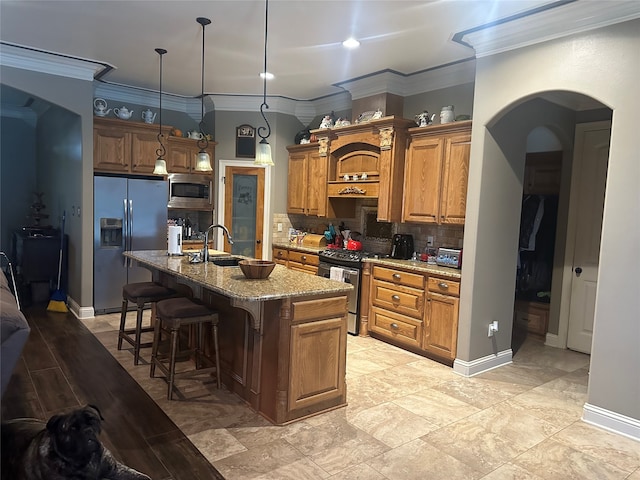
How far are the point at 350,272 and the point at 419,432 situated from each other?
7.48ft

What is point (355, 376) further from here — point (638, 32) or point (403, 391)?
point (638, 32)

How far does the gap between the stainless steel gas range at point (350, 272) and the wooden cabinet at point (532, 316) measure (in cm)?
192

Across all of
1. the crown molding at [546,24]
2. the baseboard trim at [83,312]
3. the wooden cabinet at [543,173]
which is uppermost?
the crown molding at [546,24]

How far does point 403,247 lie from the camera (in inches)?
203

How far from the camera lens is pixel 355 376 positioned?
3.96 meters

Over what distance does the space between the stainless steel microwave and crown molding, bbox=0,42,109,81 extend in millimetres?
1607

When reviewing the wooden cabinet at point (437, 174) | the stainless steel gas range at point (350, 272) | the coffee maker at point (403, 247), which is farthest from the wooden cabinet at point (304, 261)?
the wooden cabinet at point (437, 174)

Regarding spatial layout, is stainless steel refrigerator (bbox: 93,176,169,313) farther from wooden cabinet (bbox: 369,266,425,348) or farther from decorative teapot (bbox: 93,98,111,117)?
wooden cabinet (bbox: 369,266,425,348)

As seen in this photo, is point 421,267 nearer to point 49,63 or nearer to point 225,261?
point 225,261

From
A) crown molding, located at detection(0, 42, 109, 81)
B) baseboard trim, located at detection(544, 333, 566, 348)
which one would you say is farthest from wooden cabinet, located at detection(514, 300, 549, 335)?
crown molding, located at detection(0, 42, 109, 81)

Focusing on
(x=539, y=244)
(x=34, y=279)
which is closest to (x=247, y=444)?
(x=539, y=244)

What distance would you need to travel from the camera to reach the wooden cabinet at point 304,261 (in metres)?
5.72

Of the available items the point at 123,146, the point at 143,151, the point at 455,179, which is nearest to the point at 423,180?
the point at 455,179

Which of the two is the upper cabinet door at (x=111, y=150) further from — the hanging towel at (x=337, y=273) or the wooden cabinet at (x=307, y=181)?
the hanging towel at (x=337, y=273)
